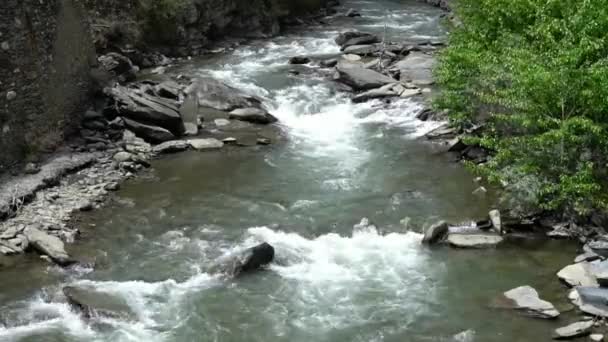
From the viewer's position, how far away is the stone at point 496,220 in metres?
13.7

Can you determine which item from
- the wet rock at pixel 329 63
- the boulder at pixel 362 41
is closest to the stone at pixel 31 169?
the wet rock at pixel 329 63

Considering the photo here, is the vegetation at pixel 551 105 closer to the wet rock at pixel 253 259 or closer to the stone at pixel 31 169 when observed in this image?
the wet rock at pixel 253 259

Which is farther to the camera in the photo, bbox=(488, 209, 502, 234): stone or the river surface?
A: bbox=(488, 209, 502, 234): stone

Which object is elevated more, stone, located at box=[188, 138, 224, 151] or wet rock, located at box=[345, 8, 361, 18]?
wet rock, located at box=[345, 8, 361, 18]

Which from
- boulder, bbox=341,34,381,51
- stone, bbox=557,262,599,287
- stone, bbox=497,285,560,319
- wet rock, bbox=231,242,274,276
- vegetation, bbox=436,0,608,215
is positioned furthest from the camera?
boulder, bbox=341,34,381,51

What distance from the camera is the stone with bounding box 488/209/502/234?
13695mm

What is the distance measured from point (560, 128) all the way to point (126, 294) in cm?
801

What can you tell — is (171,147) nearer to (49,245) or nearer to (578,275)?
(49,245)

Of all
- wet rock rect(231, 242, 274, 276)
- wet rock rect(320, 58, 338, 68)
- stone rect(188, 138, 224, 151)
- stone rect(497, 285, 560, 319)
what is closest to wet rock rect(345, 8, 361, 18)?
wet rock rect(320, 58, 338, 68)

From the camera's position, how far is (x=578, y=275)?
11883mm

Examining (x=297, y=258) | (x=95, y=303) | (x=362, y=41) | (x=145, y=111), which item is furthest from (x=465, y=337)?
(x=362, y=41)

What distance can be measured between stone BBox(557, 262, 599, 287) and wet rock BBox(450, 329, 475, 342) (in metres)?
2.21

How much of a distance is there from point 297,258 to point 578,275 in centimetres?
462

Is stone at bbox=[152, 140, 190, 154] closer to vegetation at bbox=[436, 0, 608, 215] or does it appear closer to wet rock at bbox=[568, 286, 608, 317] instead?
vegetation at bbox=[436, 0, 608, 215]
